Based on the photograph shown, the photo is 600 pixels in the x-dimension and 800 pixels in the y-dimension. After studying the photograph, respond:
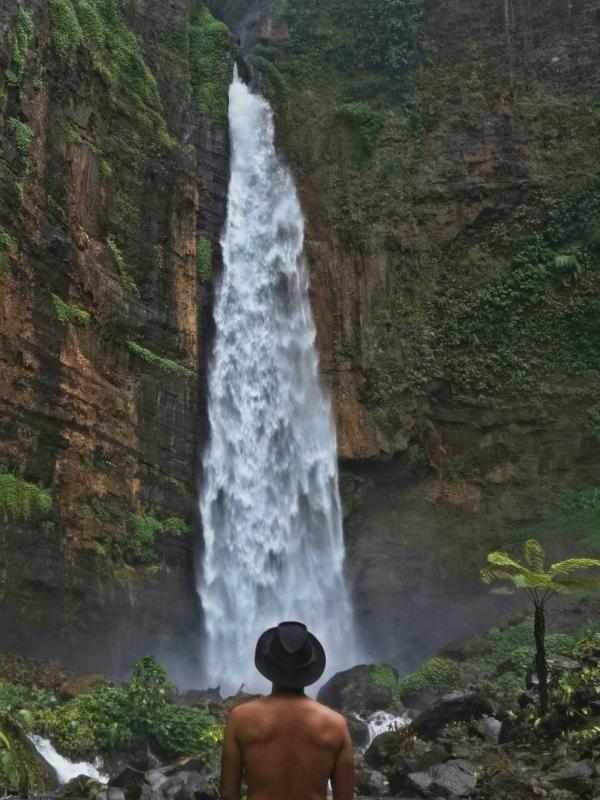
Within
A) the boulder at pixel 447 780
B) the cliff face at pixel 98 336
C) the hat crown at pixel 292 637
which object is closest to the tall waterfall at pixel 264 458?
the cliff face at pixel 98 336

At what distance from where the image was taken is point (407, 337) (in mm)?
21766

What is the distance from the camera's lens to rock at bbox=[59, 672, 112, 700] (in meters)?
11.6

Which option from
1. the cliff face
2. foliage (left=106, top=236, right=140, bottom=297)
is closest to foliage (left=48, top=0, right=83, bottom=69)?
the cliff face

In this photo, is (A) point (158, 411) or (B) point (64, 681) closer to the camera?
(B) point (64, 681)

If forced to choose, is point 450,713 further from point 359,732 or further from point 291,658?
point 291,658

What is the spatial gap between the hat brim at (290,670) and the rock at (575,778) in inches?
172

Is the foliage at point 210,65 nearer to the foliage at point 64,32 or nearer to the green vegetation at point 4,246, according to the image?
the foliage at point 64,32

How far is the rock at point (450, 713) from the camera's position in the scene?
980cm

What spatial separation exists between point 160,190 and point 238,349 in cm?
416

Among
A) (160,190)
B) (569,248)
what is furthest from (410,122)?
(160,190)

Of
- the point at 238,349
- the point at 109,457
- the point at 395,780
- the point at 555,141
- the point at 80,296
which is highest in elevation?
the point at 555,141

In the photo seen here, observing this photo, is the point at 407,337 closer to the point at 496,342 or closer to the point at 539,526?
the point at 496,342

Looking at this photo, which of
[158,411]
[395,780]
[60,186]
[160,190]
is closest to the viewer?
[395,780]

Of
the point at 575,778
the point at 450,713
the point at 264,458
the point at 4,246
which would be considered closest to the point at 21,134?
the point at 4,246
